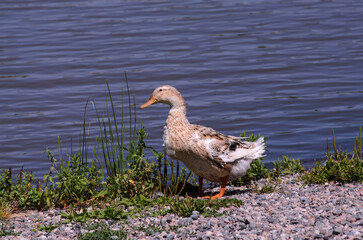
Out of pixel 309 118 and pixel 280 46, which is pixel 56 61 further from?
pixel 309 118

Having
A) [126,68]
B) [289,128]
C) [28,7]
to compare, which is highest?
[28,7]

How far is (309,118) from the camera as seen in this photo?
36.4 feet

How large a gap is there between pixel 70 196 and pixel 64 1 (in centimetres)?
1651

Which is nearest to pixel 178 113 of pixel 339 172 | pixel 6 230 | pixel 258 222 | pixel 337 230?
pixel 339 172

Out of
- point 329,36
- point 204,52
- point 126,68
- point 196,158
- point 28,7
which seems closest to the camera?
point 196,158

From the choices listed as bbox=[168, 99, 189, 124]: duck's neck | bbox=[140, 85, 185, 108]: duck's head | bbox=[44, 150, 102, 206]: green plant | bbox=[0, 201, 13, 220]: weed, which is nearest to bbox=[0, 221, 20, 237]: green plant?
bbox=[0, 201, 13, 220]: weed

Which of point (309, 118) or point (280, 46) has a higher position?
point (280, 46)

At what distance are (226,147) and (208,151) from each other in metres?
0.24

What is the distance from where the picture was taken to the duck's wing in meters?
6.69

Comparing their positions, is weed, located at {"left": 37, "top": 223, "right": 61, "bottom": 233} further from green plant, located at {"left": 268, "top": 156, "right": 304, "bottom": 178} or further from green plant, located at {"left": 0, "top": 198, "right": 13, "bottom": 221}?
green plant, located at {"left": 268, "top": 156, "right": 304, "bottom": 178}

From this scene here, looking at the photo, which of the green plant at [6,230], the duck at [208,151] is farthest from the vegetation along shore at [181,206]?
the duck at [208,151]

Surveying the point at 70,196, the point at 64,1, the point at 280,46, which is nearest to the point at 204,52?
the point at 280,46

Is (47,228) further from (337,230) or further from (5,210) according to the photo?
(337,230)

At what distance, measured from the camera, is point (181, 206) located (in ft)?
18.5
